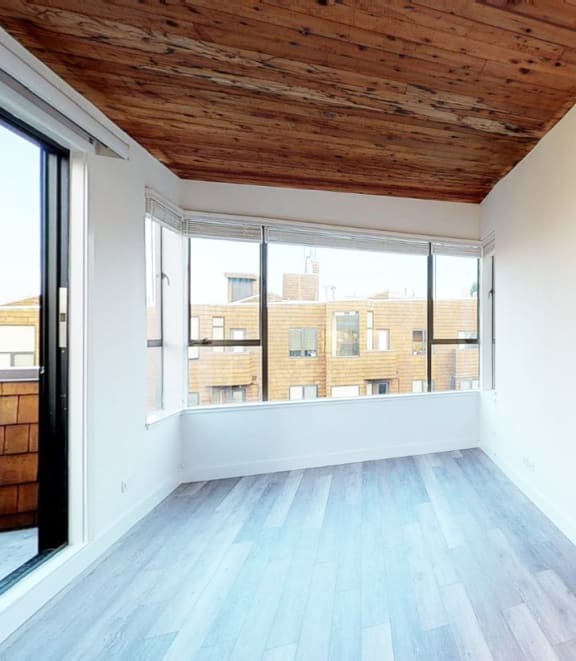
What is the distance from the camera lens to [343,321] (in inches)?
124

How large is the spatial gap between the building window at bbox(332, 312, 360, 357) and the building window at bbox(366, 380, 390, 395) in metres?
0.34

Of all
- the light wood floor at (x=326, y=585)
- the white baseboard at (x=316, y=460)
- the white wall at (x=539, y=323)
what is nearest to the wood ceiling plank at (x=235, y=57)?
the white wall at (x=539, y=323)

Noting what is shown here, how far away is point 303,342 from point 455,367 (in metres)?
1.72

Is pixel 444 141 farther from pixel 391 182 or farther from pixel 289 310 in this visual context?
pixel 289 310

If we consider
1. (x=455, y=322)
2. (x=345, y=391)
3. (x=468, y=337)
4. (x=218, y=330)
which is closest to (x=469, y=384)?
(x=468, y=337)

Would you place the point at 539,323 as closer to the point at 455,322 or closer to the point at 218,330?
the point at 455,322

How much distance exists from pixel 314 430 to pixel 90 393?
1922 mm

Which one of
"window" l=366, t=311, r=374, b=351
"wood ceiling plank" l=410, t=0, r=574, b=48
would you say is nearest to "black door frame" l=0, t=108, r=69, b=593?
"wood ceiling plank" l=410, t=0, r=574, b=48

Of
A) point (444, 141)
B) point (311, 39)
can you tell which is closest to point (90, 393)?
point (311, 39)

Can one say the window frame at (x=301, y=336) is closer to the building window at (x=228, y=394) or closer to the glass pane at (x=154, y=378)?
the building window at (x=228, y=394)

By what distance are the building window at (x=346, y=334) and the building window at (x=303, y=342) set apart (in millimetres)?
209

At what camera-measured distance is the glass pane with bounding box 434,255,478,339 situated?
3373 mm

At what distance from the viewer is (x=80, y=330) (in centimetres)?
177

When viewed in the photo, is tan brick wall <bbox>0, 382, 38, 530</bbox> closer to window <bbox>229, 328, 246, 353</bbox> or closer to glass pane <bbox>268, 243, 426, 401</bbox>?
window <bbox>229, 328, 246, 353</bbox>
